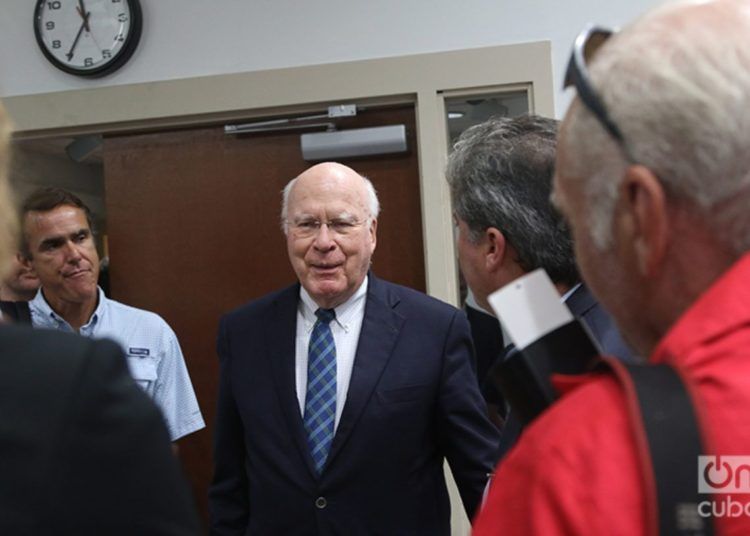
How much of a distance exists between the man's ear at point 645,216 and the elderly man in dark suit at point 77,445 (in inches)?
16.2

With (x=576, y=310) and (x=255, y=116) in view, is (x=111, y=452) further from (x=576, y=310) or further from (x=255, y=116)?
(x=255, y=116)

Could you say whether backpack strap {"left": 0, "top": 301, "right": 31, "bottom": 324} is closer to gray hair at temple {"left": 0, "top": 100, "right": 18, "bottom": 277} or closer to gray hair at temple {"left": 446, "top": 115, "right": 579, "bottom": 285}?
gray hair at temple {"left": 446, "top": 115, "right": 579, "bottom": 285}

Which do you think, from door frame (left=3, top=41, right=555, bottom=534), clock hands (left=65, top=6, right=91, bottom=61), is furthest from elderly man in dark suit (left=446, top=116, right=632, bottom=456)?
clock hands (left=65, top=6, right=91, bottom=61)

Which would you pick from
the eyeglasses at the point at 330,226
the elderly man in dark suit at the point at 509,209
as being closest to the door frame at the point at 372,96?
the eyeglasses at the point at 330,226

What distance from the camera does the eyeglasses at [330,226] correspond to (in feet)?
8.02

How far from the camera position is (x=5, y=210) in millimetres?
849

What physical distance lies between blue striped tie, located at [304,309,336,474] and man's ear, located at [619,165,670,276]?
1.47m

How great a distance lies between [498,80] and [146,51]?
4.12ft

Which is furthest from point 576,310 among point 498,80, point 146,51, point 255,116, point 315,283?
point 146,51

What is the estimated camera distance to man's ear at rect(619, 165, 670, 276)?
2.53ft

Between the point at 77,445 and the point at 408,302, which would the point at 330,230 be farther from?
the point at 77,445

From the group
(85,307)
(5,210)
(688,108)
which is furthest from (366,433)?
(688,108)

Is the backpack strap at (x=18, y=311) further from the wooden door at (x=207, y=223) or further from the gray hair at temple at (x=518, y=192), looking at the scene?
the gray hair at temple at (x=518, y=192)

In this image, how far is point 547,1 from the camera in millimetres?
3260
